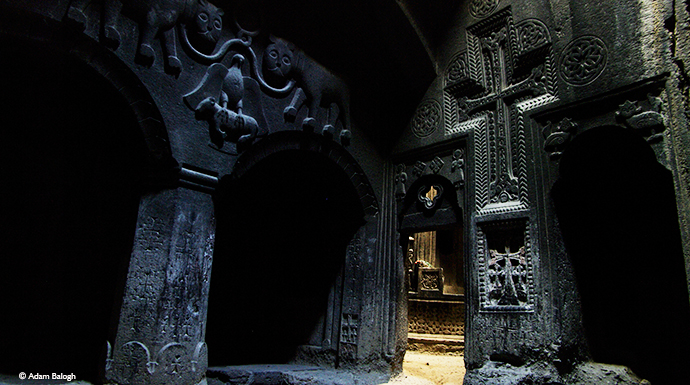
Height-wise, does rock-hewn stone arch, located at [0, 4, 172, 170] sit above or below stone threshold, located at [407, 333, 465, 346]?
above

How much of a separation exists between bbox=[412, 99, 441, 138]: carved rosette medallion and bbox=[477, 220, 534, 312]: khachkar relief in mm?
1304

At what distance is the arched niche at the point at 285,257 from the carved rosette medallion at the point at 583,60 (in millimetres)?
2238

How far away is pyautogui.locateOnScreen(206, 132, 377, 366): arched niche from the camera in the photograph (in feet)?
15.7

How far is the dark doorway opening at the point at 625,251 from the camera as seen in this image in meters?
3.47

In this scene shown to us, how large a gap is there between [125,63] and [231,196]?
229cm

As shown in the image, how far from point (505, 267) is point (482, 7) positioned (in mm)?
2763

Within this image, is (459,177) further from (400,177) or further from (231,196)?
(231,196)

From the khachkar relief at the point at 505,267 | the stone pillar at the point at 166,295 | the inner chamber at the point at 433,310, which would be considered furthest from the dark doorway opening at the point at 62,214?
the inner chamber at the point at 433,310

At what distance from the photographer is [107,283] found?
364 centimetres

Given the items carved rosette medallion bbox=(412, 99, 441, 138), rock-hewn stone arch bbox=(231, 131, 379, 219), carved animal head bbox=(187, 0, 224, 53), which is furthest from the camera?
carved rosette medallion bbox=(412, 99, 441, 138)

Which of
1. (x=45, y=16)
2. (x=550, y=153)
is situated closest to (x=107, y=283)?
(x=45, y=16)

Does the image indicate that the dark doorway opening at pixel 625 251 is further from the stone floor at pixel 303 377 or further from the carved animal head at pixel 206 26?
the carved animal head at pixel 206 26

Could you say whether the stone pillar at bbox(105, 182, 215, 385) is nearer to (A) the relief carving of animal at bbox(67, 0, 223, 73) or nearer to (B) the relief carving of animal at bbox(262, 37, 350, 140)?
(A) the relief carving of animal at bbox(67, 0, 223, 73)

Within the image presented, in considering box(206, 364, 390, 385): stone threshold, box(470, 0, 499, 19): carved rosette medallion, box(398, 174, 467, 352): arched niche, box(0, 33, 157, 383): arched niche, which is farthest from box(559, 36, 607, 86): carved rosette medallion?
box(0, 33, 157, 383): arched niche
